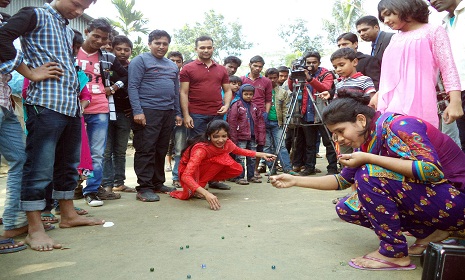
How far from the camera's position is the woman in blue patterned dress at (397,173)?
200cm

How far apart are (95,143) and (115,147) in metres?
0.63

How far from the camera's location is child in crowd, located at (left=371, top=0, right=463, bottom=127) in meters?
2.47

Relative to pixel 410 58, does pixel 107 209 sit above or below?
below

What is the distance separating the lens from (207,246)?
8.39 feet

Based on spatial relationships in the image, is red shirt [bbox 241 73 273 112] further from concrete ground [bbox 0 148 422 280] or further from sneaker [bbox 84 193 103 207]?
sneaker [bbox 84 193 103 207]

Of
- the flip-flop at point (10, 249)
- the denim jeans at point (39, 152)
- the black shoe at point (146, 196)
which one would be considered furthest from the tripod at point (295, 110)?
the flip-flop at point (10, 249)

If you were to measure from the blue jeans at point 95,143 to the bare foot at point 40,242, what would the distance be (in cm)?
127

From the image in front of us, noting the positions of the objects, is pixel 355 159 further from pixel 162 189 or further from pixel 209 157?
pixel 162 189

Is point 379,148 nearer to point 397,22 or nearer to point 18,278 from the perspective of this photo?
point 397,22

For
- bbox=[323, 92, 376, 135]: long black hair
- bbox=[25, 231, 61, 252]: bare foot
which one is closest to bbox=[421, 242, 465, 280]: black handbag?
bbox=[323, 92, 376, 135]: long black hair

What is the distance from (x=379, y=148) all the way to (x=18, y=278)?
191 centimetres

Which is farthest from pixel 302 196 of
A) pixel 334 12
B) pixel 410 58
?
pixel 334 12

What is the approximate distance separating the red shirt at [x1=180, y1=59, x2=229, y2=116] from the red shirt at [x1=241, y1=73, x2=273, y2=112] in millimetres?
1122

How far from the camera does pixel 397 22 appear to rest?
2.54 m
